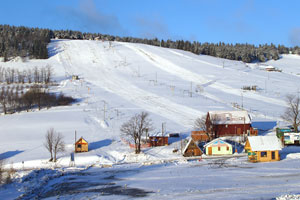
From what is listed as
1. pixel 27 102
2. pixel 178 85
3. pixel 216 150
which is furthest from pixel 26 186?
pixel 178 85

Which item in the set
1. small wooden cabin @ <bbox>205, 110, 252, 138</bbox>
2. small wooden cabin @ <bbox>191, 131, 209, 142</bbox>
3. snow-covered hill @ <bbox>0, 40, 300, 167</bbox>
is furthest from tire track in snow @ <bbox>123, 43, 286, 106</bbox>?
small wooden cabin @ <bbox>191, 131, 209, 142</bbox>

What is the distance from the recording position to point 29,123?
6762 cm

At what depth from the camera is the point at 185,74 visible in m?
129

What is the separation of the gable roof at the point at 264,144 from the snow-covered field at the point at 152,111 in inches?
79.6

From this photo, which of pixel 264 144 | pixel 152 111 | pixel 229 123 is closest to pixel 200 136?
pixel 229 123

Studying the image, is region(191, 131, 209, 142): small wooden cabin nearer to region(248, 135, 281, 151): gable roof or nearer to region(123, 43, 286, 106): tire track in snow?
region(248, 135, 281, 151): gable roof

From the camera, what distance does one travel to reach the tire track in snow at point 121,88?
2938 inches

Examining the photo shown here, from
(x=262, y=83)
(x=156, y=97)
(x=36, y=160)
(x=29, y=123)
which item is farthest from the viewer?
(x=262, y=83)

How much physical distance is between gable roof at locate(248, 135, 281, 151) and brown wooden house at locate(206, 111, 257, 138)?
685 inches

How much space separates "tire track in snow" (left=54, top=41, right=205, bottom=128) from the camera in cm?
7462

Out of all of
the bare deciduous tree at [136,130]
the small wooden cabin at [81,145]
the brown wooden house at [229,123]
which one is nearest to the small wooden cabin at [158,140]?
the bare deciduous tree at [136,130]

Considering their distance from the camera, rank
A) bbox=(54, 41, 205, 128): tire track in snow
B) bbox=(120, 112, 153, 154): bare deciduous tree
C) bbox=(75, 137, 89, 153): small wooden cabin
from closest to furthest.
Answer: bbox=(120, 112, 153, 154): bare deciduous tree, bbox=(75, 137, 89, 153): small wooden cabin, bbox=(54, 41, 205, 128): tire track in snow

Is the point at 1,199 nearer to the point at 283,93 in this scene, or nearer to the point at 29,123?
the point at 29,123

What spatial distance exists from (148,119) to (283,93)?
53530 millimetres
